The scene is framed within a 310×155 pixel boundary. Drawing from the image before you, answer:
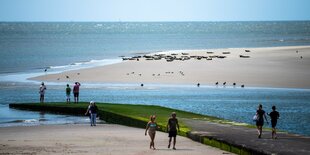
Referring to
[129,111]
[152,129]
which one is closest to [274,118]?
[152,129]

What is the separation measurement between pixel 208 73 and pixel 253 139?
48.1m

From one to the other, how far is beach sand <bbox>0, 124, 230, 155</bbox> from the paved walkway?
808 millimetres

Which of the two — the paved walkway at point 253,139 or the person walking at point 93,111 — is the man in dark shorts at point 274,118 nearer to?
the paved walkway at point 253,139

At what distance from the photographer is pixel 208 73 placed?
254 ft

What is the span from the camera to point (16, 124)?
40500 mm

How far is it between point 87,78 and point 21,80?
21.6 feet

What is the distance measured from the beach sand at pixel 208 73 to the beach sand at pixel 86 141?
32019 mm

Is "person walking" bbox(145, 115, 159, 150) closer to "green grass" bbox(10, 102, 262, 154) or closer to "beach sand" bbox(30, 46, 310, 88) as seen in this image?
"green grass" bbox(10, 102, 262, 154)

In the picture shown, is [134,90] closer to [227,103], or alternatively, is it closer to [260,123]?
[227,103]

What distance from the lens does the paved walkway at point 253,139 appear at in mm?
26125

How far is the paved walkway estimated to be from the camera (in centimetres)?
2612

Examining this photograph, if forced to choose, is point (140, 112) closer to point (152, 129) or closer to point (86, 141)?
point (86, 141)

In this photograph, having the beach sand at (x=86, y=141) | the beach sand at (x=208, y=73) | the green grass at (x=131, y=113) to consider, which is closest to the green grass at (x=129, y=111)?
the green grass at (x=131, y=113)

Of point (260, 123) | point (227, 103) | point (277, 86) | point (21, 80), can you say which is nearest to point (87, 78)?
point (21, 80)
